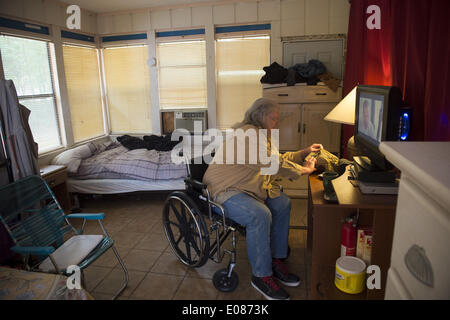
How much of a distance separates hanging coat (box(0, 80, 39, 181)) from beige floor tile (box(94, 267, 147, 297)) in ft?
3.66

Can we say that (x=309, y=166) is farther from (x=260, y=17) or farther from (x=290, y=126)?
(x=260, y=17)

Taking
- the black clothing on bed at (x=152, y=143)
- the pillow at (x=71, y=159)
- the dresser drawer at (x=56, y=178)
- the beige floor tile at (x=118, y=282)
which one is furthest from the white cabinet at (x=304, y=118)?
the dresser drawer at (x=56, y=178)

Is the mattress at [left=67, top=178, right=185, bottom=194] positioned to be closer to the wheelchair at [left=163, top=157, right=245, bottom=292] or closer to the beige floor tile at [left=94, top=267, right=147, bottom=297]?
the wheelchair at [left=163, top=157, right=245, bottom=292]

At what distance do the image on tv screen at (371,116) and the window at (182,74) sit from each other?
10.8ft

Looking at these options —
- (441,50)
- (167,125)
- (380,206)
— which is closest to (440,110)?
(441,50)

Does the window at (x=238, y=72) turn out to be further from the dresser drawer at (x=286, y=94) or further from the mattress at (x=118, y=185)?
the mattress at (x=118, y=185)

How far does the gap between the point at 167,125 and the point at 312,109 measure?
7.53 feet

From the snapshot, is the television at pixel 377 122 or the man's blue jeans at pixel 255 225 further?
the man's blue jeans at pixel 255 225

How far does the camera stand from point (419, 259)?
0.55 metres

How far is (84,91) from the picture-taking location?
4.79m

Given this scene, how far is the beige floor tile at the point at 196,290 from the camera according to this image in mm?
2270

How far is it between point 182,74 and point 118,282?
3403mm

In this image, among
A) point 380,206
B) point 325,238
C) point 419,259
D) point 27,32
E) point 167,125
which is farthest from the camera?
point 167,125

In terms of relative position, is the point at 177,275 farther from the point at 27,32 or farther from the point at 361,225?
the point at 27,32
